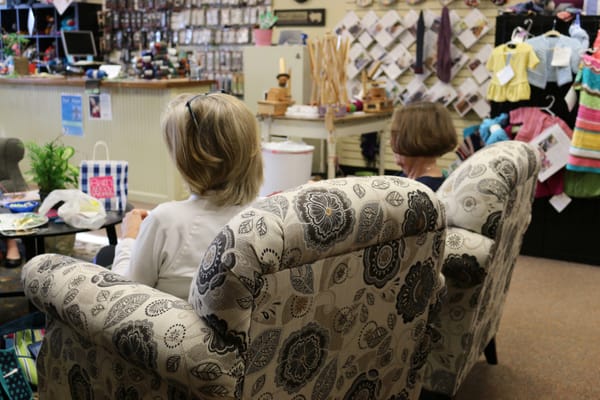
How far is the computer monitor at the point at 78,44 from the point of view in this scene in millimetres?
6680

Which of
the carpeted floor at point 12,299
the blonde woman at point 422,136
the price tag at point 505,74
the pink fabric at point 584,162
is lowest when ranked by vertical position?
the carpeted floor at point 12,299

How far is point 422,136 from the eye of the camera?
2.47 m

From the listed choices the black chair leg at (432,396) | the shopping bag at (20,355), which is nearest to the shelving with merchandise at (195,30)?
the shopping bag at (20,355)

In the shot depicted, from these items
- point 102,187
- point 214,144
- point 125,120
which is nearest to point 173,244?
point 214,144

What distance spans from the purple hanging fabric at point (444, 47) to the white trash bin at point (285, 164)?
228 centimetres

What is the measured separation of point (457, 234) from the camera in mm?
1924

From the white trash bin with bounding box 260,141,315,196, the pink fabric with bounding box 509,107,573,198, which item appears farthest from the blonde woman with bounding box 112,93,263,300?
the pink fabric with bounding box 509,107,573,198

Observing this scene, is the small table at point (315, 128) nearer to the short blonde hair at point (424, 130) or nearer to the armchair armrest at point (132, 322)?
the short blonde hair at point (424, 130)

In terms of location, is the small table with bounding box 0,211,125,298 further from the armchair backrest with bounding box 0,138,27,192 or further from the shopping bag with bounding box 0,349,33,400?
the armchair backrest with bounding box 0,138,27,192

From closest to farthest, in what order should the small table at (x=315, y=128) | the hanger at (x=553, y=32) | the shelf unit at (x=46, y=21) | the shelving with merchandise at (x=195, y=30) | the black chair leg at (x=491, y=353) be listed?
the black chair leg at (x=491, y=353)
the hanger at (x=553, y=32)
the small table at (x=315, y=128)
the shelving with merchandise at (x=195, y=30)
the shelf unit at (x=46, y=21)

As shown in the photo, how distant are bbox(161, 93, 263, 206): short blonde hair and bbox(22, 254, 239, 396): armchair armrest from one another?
1.07ft

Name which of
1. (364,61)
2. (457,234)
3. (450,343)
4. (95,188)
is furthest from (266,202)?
(364,61)

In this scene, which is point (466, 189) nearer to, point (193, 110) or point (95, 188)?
point (193, 110)

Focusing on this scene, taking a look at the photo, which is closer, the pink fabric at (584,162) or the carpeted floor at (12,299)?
the carpeted floor at (12,299)
